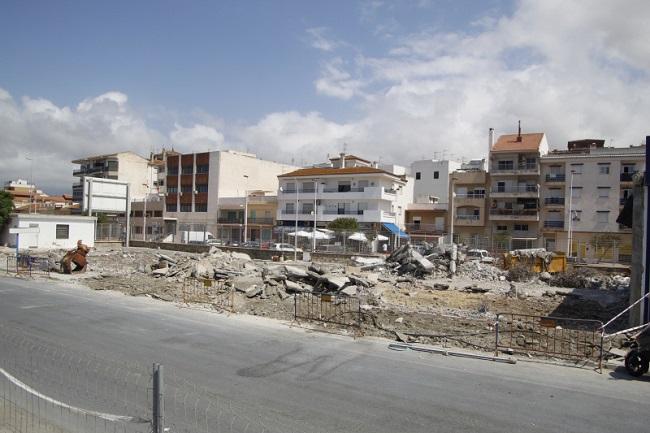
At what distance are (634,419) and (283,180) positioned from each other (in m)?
67.0

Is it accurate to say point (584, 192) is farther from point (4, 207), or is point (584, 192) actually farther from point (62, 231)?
point (4, 207)

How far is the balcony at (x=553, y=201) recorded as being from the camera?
60375 mm

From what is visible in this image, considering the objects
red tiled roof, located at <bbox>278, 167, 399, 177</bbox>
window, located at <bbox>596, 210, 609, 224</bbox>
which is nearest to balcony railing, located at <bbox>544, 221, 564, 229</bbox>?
window, located at <bbox>596, 210, 609, 224</bbox>

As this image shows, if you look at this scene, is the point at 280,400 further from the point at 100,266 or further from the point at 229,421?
the point at 100,266

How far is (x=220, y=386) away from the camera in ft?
29.8

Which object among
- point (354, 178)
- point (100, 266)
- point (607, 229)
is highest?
point (354, 178)

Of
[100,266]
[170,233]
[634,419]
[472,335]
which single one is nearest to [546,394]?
[634,419]

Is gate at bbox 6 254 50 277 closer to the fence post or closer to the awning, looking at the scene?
the fence post

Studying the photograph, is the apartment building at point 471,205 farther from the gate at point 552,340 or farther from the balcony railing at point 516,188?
the gate at point 552,340

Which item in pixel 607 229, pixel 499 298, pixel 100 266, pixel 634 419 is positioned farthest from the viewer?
pixel 607 229

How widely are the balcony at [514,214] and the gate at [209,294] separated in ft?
153

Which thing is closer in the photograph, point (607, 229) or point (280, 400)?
point (280, 400)

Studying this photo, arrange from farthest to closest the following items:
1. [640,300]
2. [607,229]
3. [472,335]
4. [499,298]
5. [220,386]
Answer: [607,229], [499,298], [640,300], [472,335], [220,386]

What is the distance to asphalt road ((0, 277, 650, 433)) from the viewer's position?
771 centimetres
